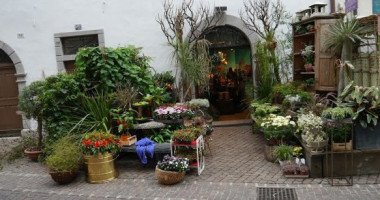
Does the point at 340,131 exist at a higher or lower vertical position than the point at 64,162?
higher

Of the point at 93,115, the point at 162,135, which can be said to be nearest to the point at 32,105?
the point at 93,115

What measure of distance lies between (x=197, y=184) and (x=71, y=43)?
622cm

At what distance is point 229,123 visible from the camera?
980 centimetres

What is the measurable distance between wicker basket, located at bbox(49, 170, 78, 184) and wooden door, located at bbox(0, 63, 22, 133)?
202 inches

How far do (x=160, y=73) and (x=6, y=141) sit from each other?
15.4 feet

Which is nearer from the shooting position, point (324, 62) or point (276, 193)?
point (276, 193)

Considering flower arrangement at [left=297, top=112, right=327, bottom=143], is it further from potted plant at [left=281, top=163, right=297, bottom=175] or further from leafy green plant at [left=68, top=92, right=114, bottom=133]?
leafy green plant at [left=68, top=92, right=114, bottom=133]

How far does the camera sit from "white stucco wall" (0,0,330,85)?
9.46m

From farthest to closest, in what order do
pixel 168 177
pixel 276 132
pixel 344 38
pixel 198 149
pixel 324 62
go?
pixel 324 62, pixel 344 38, pixel 276 132, pixel 198 149, pixel 168 177

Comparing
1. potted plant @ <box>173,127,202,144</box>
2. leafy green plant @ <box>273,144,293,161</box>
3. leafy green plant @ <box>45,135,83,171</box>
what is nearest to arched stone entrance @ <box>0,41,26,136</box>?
leafy green plant @ <box>45,135,83,171</box>

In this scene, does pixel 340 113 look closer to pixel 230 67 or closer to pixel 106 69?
pixel 106 69

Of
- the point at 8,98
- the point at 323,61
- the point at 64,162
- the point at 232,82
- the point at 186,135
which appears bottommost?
the point at 64,162

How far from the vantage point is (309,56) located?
8094 mm

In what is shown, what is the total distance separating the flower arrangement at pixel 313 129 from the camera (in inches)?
218
